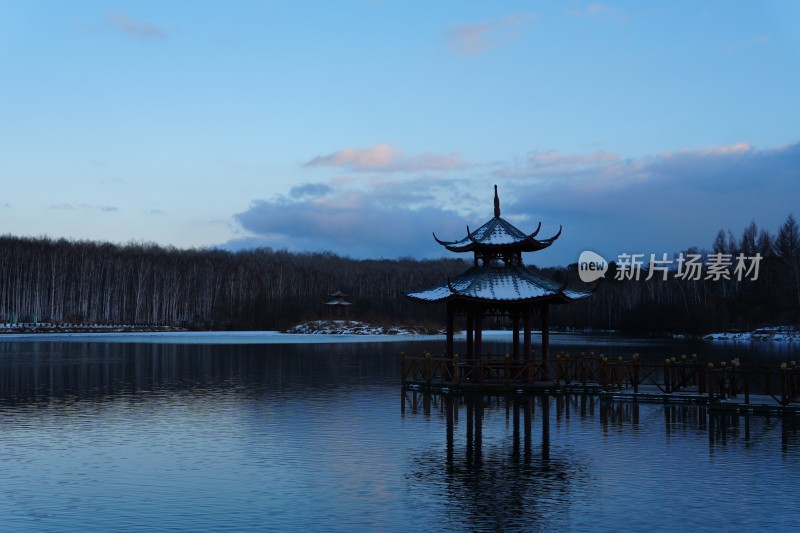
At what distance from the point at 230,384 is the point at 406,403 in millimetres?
11665

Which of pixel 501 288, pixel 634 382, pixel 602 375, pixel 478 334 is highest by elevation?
pixel 501 288

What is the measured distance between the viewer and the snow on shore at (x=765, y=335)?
105 m

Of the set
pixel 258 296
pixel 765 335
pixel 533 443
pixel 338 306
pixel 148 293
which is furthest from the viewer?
pixel 258 296

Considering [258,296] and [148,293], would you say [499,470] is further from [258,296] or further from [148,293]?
[258,296]

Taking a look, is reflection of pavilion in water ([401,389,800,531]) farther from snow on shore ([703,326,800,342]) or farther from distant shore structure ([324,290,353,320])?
distant shore structure ([324,290,353,320])

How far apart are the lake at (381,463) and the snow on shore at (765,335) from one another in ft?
258

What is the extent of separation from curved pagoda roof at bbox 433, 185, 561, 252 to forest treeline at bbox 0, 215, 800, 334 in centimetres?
8481

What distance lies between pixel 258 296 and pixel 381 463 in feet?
448

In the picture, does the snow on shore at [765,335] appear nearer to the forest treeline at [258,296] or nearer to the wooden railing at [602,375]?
the forest treeline at [258,296]

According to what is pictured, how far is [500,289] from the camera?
38656 mm

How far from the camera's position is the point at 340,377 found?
1863 inches

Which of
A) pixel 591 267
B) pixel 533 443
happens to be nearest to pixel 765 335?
pixel 591 267

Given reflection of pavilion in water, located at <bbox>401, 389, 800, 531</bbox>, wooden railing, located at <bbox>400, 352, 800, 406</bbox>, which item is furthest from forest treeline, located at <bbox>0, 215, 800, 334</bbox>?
reflection of pavilion in water, located at <bbox>401, 389, 800, 531</bbox>

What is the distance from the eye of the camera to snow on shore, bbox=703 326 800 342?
105 m
